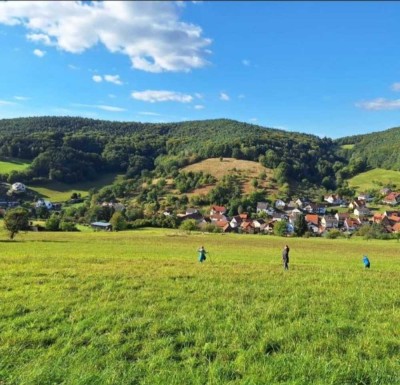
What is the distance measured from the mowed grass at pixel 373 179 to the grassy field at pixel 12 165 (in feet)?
479

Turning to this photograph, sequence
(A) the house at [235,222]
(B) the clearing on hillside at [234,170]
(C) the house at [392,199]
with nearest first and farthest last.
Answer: (A) the house at [235,222] → (C) the house at [392,199] → (B) the clearing on hillside at [234,170]

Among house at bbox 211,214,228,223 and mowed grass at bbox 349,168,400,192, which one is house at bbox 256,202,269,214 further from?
mowed grass at bbox 349,168,400,192

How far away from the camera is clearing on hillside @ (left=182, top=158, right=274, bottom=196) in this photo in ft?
536

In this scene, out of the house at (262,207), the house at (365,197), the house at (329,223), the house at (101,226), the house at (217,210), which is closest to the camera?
the house at (101,226)

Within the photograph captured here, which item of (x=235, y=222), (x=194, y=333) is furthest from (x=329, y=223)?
(x=194, y=333)

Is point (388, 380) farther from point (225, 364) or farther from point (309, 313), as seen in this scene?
point (309, 313)

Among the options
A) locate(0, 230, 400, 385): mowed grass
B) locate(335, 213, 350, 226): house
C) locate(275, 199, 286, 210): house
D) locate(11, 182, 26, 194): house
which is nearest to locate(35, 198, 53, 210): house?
locate(11, 182, 26, 194): house

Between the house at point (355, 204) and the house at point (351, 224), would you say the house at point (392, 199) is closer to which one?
the house at point (355, 204)

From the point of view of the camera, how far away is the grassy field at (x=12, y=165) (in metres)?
165

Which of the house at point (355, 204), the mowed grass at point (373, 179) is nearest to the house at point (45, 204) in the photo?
the house at point (355, 204)

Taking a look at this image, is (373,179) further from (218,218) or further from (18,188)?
(18,188)

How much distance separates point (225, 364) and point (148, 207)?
130 meters

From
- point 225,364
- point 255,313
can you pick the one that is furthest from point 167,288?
point 225,364

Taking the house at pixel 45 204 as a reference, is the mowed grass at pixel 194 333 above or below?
below
